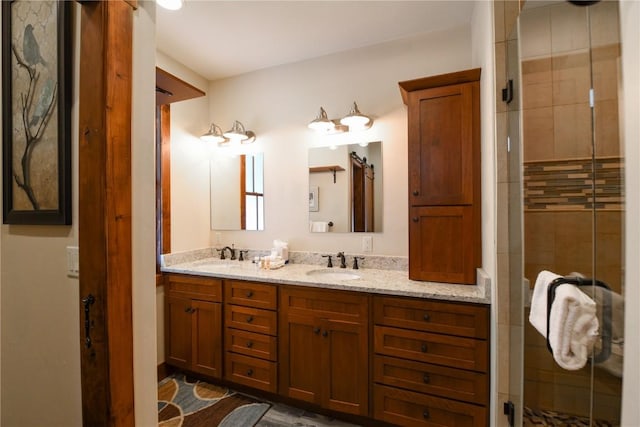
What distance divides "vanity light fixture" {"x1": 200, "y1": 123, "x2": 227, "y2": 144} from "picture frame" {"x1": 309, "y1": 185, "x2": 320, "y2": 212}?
1.06 m

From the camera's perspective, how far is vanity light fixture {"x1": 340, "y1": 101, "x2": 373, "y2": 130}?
89.3 inches

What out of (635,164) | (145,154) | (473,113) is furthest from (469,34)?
(145,154)

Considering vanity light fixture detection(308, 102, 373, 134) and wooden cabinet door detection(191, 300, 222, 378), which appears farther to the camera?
vanity light fixture detection(308, 102, 373, 134)

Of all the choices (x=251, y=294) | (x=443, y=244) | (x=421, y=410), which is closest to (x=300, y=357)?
(x=251, y=294)

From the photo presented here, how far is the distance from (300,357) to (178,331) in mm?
1115

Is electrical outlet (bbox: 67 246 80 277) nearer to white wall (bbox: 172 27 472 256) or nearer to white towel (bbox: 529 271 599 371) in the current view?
white wall (bbox: 172 27 472 256)

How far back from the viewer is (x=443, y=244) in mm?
1809

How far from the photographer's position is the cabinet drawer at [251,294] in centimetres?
200

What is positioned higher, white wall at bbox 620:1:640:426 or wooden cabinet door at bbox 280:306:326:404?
white wall at bbox 620:1:640:426

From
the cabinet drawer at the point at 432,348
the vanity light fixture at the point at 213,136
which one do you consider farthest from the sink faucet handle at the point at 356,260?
the vanity light fixture at the point at 213,136

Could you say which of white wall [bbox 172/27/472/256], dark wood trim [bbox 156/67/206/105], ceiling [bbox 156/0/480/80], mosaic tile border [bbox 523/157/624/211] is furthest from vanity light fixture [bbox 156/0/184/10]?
mosaic tile border [bbox 523/157/624/211]

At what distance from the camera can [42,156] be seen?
1.09 meters

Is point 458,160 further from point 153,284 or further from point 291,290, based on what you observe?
point 153,284

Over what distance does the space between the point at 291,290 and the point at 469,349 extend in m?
1.10
